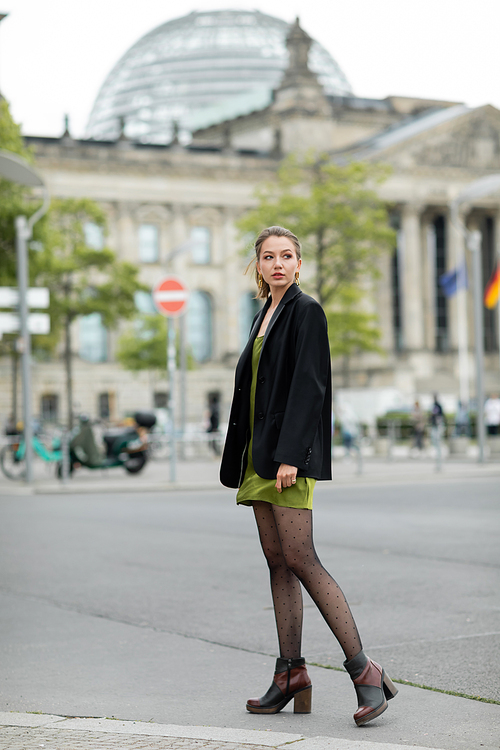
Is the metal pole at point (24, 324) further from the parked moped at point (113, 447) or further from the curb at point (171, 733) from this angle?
the curb at point (171, 733)

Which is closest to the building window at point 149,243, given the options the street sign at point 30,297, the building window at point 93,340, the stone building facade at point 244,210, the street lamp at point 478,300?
the stone building facade at point 244,210

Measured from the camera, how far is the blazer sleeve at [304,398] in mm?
5062

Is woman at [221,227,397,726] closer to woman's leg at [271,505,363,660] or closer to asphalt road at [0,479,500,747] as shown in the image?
woman's leg at [271,505,363,660]

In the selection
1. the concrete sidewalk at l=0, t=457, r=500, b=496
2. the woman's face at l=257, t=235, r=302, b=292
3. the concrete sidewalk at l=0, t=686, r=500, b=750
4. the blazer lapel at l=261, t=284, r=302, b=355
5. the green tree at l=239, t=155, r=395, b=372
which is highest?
the green tree at l=239, t=155, r=395, b=372

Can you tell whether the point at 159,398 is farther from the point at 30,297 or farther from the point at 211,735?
the point at 211,735

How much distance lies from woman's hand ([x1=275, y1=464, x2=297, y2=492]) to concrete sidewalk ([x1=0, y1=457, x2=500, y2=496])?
54.2 feet

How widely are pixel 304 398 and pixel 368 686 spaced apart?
1.25 metres

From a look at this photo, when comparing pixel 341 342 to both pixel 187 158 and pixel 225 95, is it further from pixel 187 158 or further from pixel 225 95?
pixel 225 95

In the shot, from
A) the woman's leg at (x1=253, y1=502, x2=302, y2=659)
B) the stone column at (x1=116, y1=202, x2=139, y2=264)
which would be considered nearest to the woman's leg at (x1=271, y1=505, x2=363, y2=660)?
the woman's leg at (x1=253, y1=502, x2=302, y2=659)

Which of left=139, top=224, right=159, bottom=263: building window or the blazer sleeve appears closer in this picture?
the blazer sleeve

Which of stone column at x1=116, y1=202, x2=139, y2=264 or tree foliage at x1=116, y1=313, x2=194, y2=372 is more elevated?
stone column at x1=116, y1=202, x2=139, y2=264

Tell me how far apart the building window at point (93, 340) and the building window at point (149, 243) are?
4979 mm

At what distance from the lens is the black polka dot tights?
517 centimetres

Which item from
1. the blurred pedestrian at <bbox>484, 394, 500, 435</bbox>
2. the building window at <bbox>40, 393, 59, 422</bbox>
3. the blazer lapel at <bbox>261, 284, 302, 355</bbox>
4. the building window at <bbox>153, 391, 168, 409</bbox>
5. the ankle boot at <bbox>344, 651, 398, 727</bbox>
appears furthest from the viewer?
the building window at <bbox>153, 391, 168, 409</bbox>
